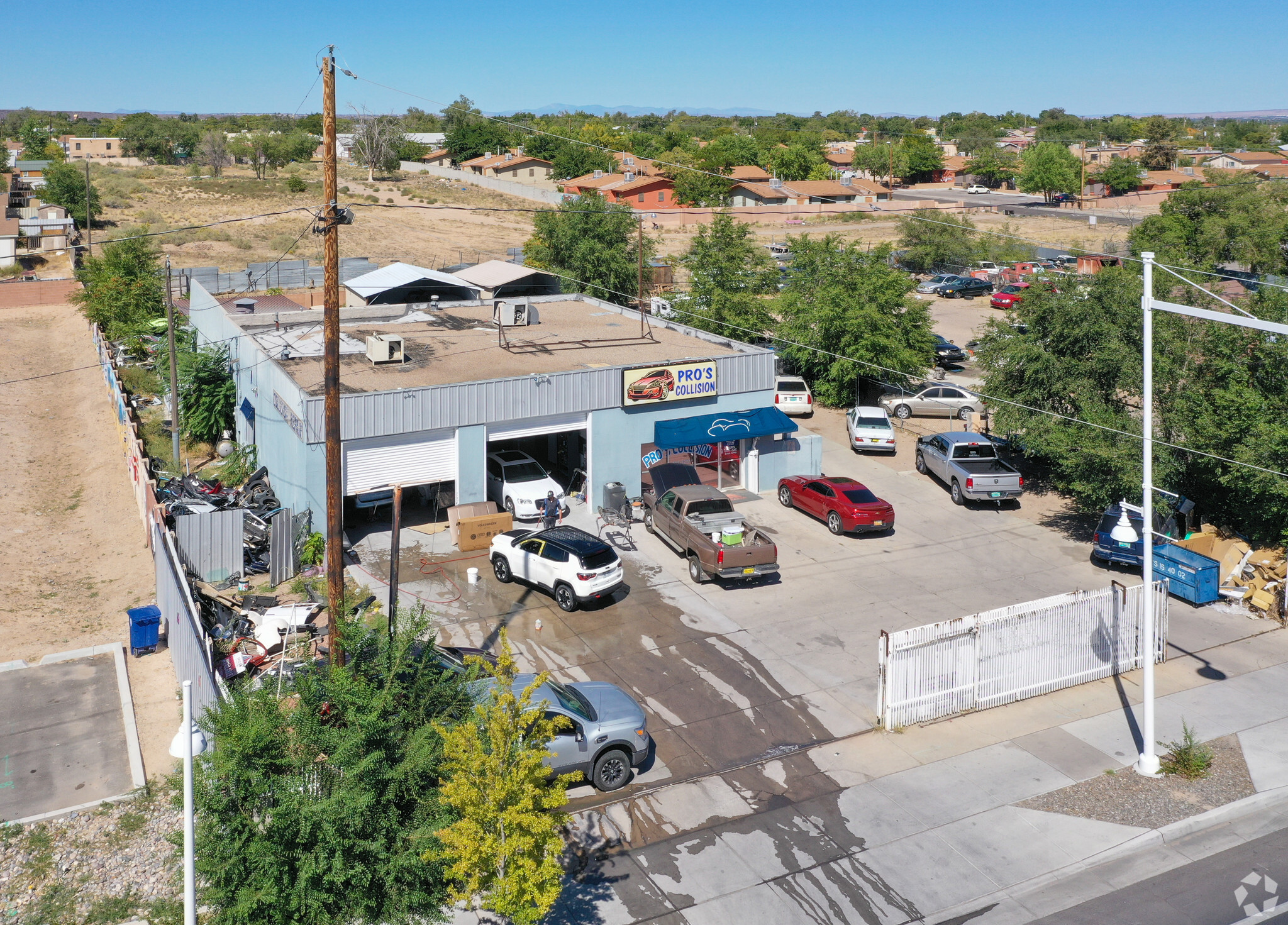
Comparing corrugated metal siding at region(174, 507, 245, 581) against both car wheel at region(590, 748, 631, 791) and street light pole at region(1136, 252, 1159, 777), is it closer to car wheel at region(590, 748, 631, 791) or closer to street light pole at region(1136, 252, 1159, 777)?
car wheel at region(590, 748, 631, 791)

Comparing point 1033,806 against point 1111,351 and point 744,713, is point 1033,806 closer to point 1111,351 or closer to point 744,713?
point 744,713

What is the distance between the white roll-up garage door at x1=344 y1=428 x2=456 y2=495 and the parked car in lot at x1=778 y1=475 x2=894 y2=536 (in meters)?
8.56

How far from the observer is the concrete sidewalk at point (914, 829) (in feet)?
41.7

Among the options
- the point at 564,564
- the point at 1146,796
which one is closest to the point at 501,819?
the point at 1146,796

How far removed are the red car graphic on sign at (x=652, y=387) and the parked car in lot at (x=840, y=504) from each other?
3944 millimetres

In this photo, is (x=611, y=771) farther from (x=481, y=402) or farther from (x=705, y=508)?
(x=481, y=402)

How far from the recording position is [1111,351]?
25.5m

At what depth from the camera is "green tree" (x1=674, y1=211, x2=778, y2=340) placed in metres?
39.5

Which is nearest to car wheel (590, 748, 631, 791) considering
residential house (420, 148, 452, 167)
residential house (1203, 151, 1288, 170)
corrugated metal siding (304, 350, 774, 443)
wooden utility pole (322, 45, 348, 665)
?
wooden utility pole (322, 45, 348, 665)

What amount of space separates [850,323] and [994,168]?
11457 centimetres

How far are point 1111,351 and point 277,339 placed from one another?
74.1 feet

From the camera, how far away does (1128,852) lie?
13805 millimetres

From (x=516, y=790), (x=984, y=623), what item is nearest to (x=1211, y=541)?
(x=984, y=623)

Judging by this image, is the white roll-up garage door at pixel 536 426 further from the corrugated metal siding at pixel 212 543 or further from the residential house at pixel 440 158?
the residential house at pixel 440 158
